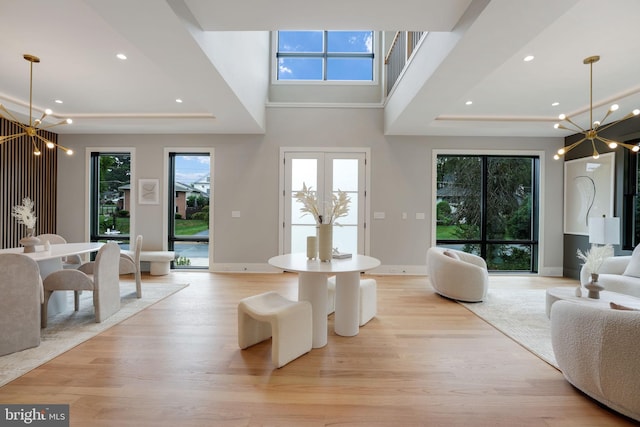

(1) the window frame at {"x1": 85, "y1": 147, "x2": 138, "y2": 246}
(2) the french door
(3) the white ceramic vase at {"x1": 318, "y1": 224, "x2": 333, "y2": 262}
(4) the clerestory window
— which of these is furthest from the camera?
(4) the clerestory window

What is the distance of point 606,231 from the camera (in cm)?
399

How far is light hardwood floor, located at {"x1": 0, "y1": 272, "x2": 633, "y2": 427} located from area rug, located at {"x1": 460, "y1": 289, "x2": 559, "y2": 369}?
0.42 feet

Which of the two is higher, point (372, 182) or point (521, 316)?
point (372, 182)

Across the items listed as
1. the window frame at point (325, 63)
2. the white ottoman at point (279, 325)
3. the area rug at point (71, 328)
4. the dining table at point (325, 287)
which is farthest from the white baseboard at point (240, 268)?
the window frame at point (325, 63)

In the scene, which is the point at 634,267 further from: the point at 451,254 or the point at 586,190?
the point at 451,254

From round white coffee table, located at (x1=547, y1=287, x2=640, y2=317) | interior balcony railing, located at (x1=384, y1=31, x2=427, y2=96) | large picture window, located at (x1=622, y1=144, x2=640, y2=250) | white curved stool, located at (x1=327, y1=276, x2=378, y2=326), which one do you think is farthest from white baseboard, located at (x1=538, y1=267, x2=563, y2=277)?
interior balcony railing, located at (x1=384, y1=31, x2=427, y2=96)

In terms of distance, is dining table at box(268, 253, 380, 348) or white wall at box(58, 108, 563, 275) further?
white wall at box(58, 108, 563, 275)

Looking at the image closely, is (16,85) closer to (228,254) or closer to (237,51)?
(237,51)

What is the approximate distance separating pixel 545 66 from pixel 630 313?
287 centimetres

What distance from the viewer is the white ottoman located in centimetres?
235

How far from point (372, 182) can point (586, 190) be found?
146 inches


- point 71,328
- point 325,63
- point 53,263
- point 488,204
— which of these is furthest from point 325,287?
point 325,63

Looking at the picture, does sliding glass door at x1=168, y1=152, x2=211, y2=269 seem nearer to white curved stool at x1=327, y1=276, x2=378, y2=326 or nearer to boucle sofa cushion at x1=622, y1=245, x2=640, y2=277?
white curved stool at x1=327, y1=276, x2=378, y2=326

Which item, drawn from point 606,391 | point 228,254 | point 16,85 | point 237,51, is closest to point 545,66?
point 606,391
